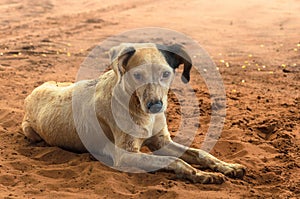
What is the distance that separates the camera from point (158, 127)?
5281 millimetres

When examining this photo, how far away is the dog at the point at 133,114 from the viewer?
4.62m

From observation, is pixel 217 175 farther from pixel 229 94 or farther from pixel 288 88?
pixel 288 88

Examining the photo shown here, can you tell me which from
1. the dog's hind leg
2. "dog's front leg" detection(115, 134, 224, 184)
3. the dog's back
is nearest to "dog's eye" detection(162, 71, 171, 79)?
"dog's front leg" detection(115, 134, 224, 184)

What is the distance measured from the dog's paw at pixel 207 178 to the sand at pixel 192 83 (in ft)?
0.23

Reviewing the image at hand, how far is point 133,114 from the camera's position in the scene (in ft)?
16.3

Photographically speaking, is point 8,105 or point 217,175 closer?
point 217,175

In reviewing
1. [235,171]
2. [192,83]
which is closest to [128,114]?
[235,171]

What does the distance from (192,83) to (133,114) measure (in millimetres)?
3946

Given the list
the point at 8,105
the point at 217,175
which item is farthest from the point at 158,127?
the point at 8,105

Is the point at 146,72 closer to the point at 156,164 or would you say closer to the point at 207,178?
the point at 156,164

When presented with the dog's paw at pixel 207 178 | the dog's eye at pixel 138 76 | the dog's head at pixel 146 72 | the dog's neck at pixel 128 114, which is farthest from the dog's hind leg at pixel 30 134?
the dog's paw at pixel 207 178

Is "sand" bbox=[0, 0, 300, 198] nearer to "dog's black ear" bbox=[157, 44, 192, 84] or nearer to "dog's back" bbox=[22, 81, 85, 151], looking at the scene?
"dog's back" bbox=[22, 81, 85, 151]

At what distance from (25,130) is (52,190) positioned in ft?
5.54

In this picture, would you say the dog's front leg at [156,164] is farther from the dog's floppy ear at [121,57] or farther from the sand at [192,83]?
the dog's floppy ear at [121,57]
